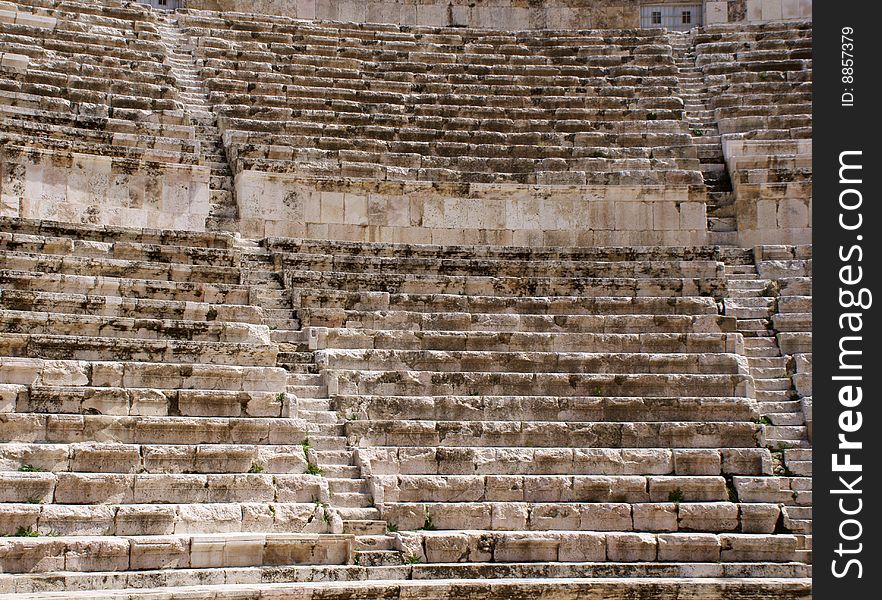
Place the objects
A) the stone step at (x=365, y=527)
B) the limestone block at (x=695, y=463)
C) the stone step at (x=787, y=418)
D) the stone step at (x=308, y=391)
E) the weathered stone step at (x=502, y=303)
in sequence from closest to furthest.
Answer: the stone step at (x=365, y=527) → the limestone block at (x=695, y=463) → the stone step at (x=308, y=391) → the stone step at (x=787, y=418) → the weathered stone step at (x=502, y=303)

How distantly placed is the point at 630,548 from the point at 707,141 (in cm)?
848

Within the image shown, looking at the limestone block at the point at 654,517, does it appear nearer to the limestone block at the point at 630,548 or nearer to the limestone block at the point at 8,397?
the limestone block at the point at 630,548

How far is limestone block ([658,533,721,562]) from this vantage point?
9.43 metres

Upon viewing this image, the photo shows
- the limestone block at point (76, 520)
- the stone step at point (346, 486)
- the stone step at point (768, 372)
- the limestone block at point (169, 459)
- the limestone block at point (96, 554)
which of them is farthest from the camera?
the stone step at point (768, 372)

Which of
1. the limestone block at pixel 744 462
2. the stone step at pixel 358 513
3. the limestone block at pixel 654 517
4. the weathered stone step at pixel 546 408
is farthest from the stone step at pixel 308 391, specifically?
the limestone block at pixel 744 462

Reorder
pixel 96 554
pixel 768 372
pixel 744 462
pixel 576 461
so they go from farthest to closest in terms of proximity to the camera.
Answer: pixel 768 372
pixel 744 462
pixel 576 461
pixel 96 554

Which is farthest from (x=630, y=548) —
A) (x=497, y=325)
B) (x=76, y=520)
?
(x=76, y=520)

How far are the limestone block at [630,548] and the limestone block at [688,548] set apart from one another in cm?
8

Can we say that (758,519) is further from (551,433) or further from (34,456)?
(34,456)

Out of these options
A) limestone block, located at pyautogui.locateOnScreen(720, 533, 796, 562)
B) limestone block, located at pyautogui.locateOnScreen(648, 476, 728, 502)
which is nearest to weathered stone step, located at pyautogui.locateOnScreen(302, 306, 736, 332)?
limestone block, located at pyautogui.locateOnScreen(648, 476, 728, 502)

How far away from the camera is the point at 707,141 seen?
1627cm

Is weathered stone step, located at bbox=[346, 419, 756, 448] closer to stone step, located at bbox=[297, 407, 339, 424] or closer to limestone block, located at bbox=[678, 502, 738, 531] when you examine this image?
stone step, located at bbox=[297, 407, 339, 424]

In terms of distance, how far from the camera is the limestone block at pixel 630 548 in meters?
9.37

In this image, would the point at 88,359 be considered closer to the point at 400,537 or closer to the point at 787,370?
the point at 400,537
